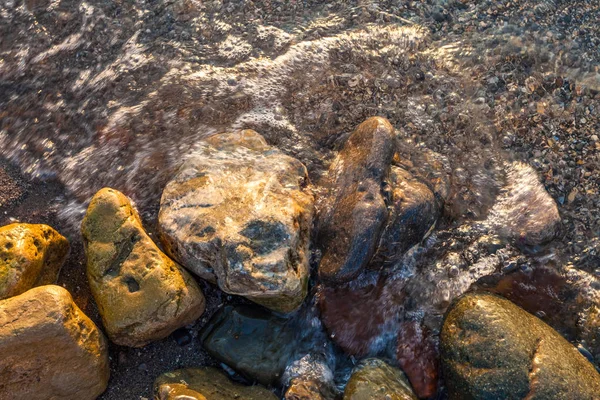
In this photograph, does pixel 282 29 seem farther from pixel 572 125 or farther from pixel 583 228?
pixel 583 228

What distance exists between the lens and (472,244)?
3.94 metres

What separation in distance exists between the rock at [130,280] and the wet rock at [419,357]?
1508 millimetres

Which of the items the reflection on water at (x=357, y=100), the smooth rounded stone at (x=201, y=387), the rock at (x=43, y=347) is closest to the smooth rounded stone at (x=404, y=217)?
the reflection on water at (x=357, y=100)

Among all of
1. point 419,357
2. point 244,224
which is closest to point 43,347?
point 244,224

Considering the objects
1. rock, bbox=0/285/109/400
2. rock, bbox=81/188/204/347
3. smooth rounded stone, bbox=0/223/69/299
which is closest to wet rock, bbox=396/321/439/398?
rock, bbox=81/188/204/347

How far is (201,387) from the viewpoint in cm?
335

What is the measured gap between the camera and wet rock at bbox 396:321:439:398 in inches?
139

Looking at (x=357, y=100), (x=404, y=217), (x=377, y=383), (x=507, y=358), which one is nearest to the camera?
(x=507, y=358)

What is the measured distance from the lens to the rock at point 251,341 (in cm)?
357

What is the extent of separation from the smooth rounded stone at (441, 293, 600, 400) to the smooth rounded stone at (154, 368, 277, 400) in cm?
129

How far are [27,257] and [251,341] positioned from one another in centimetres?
165

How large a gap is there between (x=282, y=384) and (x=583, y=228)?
2.61 m

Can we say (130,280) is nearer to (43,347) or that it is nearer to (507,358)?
(43,347)

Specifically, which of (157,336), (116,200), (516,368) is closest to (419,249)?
(516,368)
